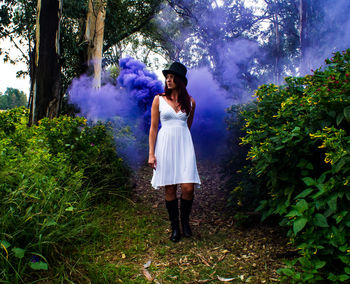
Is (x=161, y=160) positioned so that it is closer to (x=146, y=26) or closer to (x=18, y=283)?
(x=18, y=283)

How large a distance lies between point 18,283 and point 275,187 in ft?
6.88

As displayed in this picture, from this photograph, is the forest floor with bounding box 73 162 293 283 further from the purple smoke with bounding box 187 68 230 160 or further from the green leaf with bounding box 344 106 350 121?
the purple smoke with bounding box 187 68 230 160

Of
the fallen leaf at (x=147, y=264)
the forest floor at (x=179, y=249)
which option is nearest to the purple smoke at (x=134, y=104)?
the forest floor at (x=179, y=249)

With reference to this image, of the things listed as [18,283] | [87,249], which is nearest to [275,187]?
[87,249]

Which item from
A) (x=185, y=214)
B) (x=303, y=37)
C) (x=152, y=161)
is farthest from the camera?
(x=303, y=37)

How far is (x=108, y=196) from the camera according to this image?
384 centimetres

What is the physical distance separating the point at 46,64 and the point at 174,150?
3876 millimetres

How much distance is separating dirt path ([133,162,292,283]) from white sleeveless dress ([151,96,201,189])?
0.69 meters

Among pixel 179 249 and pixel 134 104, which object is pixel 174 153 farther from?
pixel 134 104

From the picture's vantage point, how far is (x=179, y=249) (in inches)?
112

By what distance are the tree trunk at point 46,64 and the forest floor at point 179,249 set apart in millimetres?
2831

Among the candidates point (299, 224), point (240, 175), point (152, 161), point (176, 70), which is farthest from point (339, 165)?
point (176, 70)

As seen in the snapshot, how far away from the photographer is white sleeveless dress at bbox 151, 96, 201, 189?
9.54 feet

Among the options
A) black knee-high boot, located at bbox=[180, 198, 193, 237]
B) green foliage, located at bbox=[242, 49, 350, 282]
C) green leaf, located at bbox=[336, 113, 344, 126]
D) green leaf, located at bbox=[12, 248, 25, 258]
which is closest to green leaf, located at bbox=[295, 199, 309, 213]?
green foliage, located at bbox=[242, 49, 350, 282]
